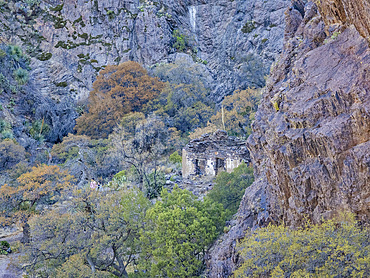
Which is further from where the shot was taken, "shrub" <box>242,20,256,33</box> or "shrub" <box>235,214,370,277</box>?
"shrub" <box>242,20,256,33</box>

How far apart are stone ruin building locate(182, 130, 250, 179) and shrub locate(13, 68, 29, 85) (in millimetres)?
26689

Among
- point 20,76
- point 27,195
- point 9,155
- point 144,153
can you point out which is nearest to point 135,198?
point 144,153

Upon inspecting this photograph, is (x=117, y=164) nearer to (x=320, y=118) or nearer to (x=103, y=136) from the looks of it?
(x=103, y=136)

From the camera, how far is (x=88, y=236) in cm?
1730

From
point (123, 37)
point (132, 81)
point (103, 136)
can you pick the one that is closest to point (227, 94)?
point (132, 81)

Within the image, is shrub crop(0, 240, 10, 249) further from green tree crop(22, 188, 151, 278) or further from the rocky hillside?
the rocky hillside

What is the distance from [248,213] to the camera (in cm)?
1349

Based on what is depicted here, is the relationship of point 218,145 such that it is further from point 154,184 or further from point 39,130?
point 39,130

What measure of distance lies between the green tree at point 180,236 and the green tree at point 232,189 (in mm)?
2074

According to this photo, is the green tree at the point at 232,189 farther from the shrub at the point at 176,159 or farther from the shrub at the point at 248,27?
the shrub at the point at 248,27

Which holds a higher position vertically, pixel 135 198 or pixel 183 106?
pixel 183 106

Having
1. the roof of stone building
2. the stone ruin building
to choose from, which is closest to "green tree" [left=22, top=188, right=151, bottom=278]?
the stone ruin building

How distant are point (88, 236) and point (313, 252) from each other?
11.8 meters

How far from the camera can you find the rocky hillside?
945 cm
